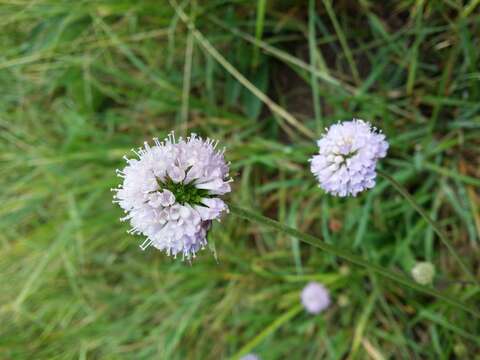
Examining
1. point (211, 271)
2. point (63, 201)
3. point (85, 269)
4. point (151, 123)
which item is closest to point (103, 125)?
point (151, 123)

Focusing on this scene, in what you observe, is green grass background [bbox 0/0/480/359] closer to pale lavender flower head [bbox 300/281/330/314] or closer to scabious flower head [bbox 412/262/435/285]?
pale lavender flower head [bbox 300/281/330/314]

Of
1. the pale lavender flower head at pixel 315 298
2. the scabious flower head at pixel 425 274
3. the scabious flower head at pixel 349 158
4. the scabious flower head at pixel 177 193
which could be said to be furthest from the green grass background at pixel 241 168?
the scabious flower head at pixel 177 193

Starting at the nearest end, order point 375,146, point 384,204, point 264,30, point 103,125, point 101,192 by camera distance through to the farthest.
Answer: point 375,146 → point 384,204 → point 264,30 → point 101,192 → point 103,125

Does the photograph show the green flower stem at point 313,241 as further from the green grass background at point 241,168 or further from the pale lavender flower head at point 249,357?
the pale lavender flower head at point 249,357

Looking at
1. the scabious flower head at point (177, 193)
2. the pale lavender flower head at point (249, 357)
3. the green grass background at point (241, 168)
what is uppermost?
the green grass background at point (241, 168)

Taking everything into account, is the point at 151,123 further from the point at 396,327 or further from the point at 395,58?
the point at 396,327

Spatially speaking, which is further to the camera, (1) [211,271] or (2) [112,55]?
(2) [112,55]
